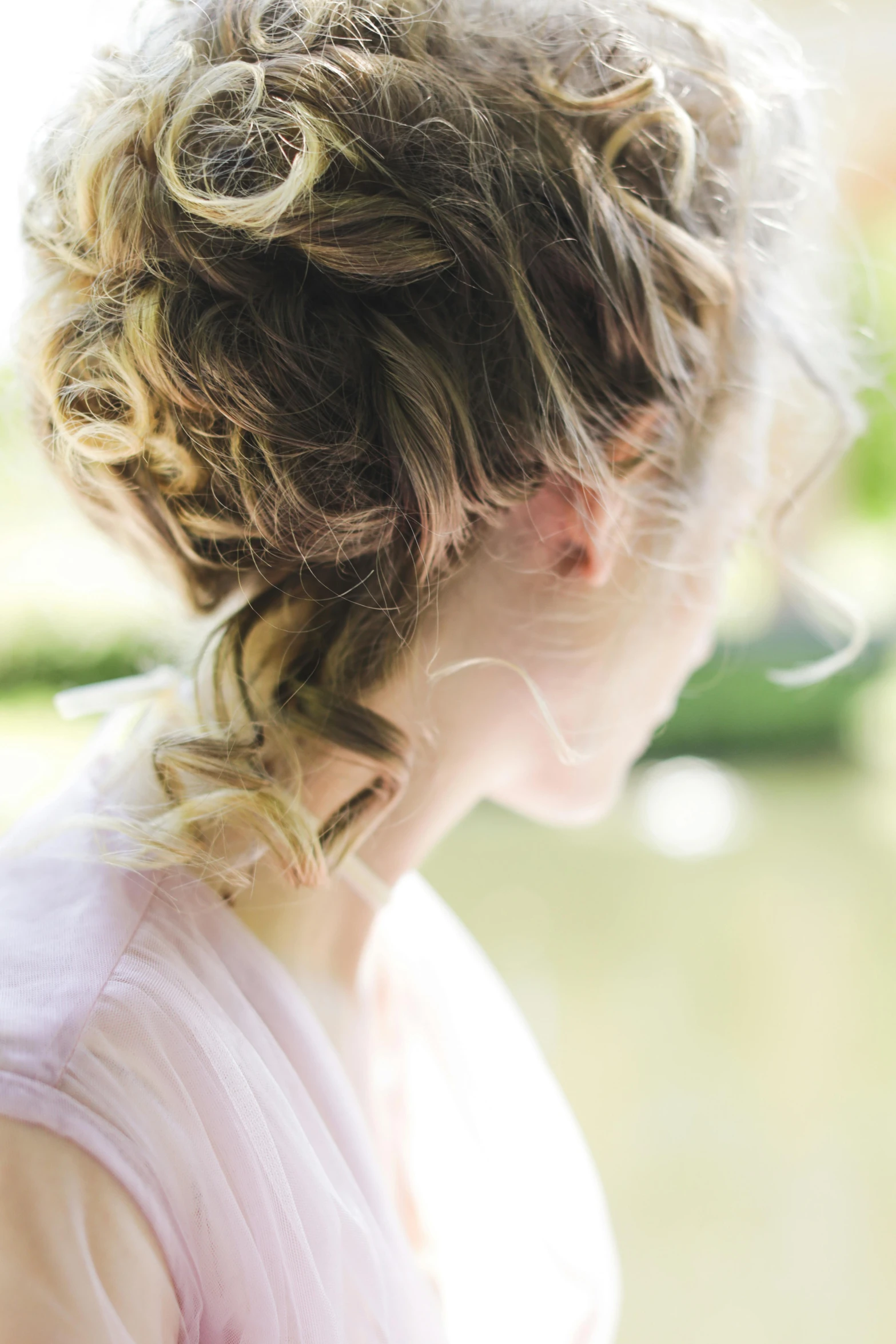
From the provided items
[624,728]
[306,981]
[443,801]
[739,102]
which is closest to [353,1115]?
[306,981]

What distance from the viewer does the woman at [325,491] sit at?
23.2 inches

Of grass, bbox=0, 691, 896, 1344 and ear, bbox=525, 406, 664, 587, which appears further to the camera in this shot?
grass, bbox=0, 691, 896, 1344

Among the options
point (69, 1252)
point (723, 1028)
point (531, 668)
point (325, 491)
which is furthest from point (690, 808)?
point (69, 1252)

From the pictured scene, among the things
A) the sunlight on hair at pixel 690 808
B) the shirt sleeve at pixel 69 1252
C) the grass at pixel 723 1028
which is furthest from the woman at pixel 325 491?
the sunlight on hair at pixel 690 808

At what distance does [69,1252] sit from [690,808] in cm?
390

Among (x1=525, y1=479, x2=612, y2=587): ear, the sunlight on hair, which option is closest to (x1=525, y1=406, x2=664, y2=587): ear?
(x1=525, y1=479, x2=612, y2=587): ear

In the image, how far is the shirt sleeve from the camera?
51 cm

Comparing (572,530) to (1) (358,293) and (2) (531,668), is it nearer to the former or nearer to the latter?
(2) (531,668)

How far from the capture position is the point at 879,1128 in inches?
94.7

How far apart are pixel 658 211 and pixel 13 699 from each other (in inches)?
131

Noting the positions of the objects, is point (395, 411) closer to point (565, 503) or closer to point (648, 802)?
point (565, 503)

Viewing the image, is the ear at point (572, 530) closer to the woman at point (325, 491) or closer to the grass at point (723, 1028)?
the woman at point (325, 491)

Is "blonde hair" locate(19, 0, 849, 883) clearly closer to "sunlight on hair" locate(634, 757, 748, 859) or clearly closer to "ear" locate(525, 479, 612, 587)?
"ear" locate(525, 479, 612, 587)

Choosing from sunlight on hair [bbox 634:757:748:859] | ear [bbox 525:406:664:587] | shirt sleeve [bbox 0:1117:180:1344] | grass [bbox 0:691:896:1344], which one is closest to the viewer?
shirt sleeve [bbox 0:1117:180:1344]
